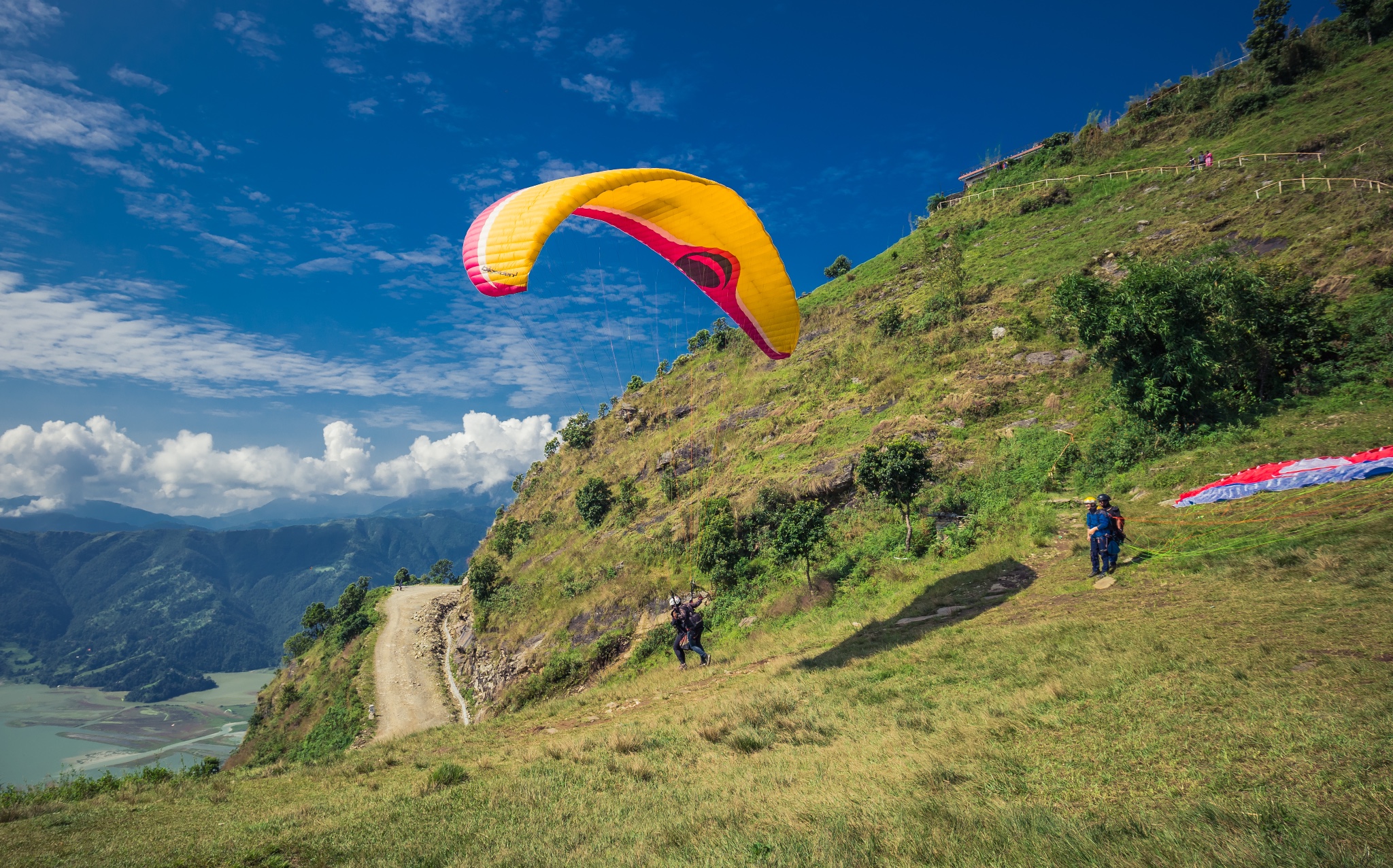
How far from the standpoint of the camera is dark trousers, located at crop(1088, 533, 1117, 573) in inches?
416

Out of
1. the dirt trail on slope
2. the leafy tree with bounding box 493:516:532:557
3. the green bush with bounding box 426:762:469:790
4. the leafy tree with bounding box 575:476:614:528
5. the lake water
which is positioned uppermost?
the leafy tree with bounding box 575:476:614:528

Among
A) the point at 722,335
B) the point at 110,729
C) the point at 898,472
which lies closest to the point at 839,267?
the point at 722,335

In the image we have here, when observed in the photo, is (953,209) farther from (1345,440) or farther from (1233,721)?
(1233,721)

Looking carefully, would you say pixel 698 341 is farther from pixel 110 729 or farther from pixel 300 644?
pixel 110 729

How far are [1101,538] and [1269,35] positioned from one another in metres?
50.7

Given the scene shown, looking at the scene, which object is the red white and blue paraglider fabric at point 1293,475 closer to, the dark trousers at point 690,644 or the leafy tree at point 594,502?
the dark trousers at point 690,644

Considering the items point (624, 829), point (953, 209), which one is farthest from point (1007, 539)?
point (953, 209)

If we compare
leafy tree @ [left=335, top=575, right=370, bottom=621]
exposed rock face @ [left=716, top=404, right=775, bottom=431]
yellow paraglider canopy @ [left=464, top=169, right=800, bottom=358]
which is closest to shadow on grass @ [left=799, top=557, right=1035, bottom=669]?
yellow paraglider canopy @ [left=464, top=169, right=800, bottom=358]

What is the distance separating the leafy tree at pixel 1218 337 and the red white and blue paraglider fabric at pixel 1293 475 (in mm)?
3490

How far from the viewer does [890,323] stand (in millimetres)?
34562

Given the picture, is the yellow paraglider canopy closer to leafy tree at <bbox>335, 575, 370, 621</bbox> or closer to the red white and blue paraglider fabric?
the red white and blue paraglider fabric

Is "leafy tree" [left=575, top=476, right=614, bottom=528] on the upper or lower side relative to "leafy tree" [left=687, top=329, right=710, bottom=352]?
lower

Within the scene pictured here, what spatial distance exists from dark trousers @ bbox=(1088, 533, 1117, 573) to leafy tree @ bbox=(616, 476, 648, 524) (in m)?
25.3

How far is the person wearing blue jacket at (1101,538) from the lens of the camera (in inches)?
412
